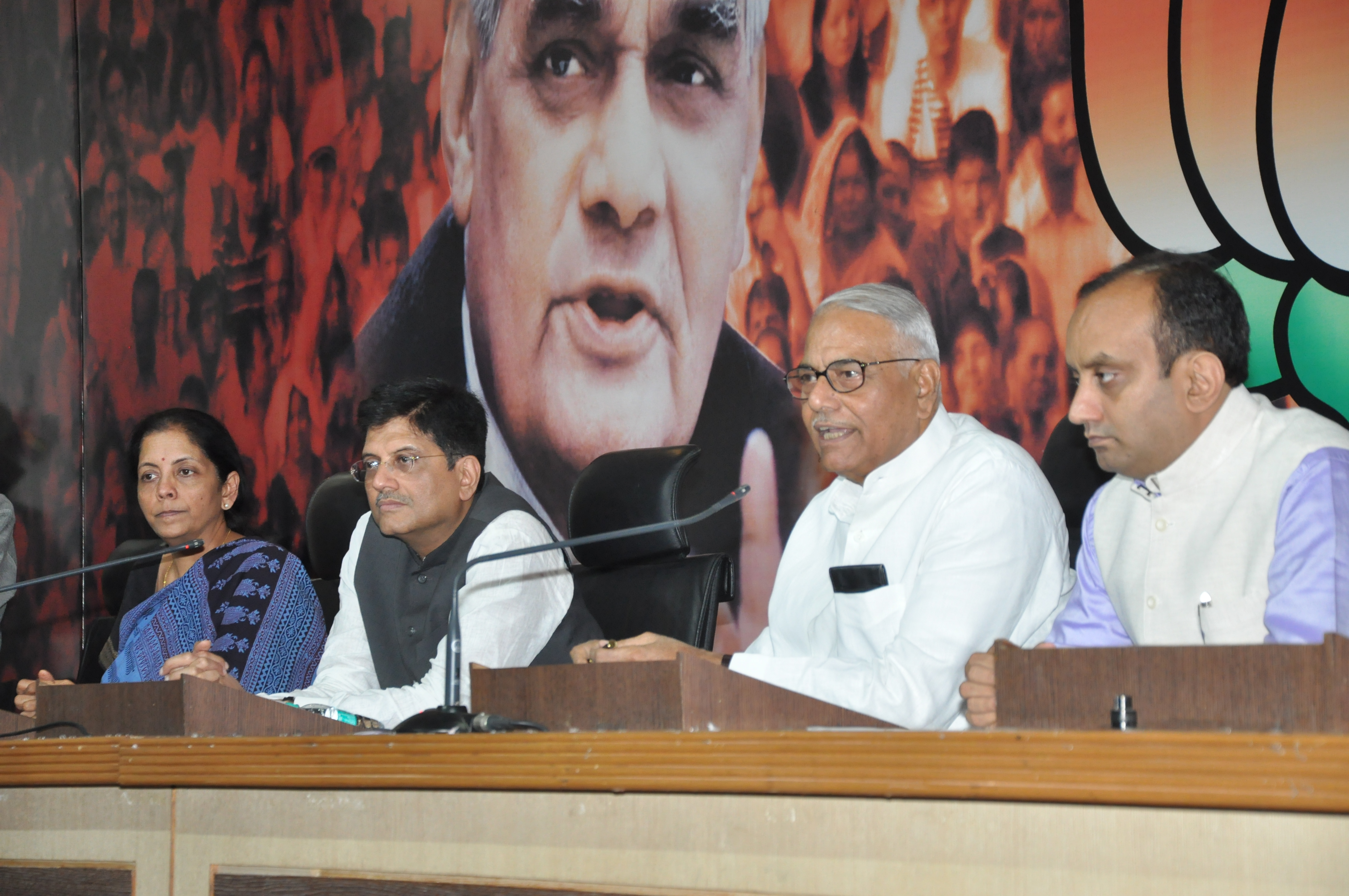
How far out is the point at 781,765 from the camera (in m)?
1.07

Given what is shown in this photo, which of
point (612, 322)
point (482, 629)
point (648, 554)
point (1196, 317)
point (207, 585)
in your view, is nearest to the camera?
point (1196, 317)

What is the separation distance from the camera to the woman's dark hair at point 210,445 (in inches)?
111

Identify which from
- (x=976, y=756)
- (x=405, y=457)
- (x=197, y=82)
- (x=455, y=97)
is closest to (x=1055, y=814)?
(x=976, y=756)

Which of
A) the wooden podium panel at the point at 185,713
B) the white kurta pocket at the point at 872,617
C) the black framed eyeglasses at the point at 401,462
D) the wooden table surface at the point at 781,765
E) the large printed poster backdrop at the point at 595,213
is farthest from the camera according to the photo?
the large printed poster backdrop at the point at 595,213

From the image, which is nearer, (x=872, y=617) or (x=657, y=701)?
(x=657, y=701)

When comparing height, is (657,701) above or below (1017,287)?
below

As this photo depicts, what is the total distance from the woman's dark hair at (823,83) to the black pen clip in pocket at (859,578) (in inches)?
58.7

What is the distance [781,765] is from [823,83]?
241cm

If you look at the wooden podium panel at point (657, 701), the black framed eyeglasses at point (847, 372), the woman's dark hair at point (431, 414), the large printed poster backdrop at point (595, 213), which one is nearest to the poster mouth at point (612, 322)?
the large printed poster backdrop at point (595, 213)

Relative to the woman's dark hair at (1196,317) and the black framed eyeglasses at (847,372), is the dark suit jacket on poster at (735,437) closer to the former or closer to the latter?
the black framed eyeglasses at (847,372)

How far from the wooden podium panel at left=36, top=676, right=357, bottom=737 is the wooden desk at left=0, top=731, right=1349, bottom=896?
8cm

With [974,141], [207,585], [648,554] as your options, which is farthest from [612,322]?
[207,585]

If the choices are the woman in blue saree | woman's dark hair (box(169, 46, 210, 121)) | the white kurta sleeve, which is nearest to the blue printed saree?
the woman in blue saree

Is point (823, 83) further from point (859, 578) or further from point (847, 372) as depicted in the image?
point (859, 578)
